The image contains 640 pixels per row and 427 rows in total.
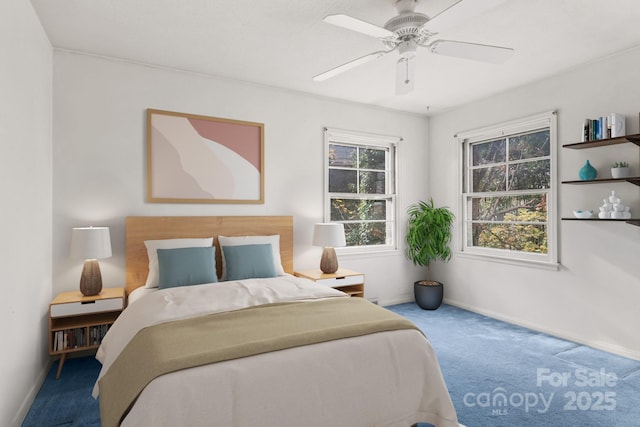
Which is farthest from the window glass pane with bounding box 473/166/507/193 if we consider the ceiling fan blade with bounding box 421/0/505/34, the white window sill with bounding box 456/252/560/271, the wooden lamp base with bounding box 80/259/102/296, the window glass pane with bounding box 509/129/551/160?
the wooden lamp base with bounding box 80/259/102/296

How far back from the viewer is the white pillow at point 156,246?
3.08 meters

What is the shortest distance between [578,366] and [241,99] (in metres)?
3.96

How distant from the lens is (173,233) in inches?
135

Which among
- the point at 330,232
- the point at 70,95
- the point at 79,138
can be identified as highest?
the point at 70,95

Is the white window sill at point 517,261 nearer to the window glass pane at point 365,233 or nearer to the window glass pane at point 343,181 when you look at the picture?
the window glass pane at point 365,233

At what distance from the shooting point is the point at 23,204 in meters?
2.26

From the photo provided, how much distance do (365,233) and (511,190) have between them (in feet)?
5.90

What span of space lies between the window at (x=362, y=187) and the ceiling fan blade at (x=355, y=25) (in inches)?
84.8

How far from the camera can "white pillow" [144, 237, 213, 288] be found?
3084 millimetres

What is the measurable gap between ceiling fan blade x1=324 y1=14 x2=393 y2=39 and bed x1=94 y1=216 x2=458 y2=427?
1.71 metres

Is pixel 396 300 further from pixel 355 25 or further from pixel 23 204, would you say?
pixel 23 204

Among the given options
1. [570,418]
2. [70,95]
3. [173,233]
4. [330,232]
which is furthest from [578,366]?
[70,95]

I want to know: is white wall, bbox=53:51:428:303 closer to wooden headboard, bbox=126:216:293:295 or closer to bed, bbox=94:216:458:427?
wooden headboard, bbox=126:216:293:295

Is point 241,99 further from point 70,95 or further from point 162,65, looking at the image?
point 70,95
